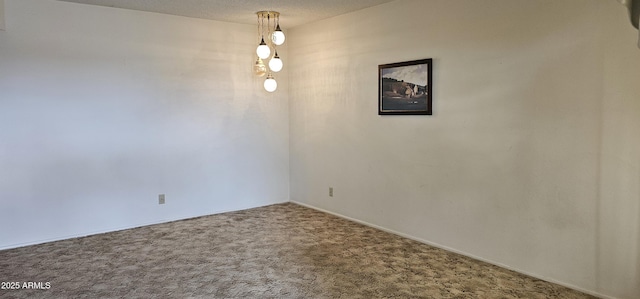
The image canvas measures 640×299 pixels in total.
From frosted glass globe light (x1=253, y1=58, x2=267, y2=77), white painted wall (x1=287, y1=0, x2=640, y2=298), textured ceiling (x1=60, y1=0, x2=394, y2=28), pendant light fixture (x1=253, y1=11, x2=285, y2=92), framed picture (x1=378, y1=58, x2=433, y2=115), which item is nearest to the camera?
white painted wall (x1=287, y1=0, x2=640, y2=298)

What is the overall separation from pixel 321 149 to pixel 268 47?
4.67 ft

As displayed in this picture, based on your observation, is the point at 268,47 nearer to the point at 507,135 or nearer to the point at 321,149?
the point at 321,149

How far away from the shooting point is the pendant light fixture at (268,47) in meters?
4.53

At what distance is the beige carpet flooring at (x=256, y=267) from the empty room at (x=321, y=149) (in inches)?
1.0

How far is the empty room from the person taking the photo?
3.00 metres

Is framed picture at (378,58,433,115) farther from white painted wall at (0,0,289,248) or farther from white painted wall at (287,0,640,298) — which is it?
white painted wall at (0,0,289,248)

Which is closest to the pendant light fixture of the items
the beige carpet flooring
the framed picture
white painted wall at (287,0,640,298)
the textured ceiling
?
the textured ceiling

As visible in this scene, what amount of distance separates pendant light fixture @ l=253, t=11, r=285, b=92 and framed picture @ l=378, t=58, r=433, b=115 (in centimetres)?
112

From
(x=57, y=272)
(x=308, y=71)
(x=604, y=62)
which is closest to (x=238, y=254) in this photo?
(x=57, y=272)

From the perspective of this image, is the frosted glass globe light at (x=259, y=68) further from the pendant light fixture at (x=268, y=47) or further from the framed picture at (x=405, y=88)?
the framed picture at (x=405, y=88)

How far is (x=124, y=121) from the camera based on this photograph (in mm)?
4633

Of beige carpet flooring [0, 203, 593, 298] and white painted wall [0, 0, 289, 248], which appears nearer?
beige carpet flooring [0, 203, 593, 298]

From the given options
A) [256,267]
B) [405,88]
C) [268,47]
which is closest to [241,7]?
[268,47]

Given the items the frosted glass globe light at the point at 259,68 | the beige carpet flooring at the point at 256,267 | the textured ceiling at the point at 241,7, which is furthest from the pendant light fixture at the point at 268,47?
the beige carpet flooring at the point at 256,267
